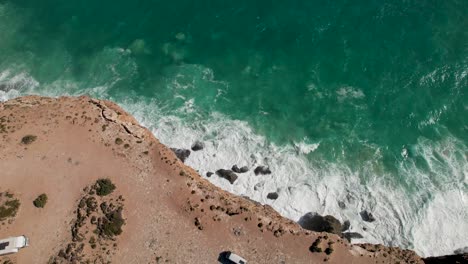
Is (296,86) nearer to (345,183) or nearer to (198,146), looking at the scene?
(345,183)

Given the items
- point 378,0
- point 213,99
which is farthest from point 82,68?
point 378,0

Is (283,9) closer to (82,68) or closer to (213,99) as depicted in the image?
(213,99)

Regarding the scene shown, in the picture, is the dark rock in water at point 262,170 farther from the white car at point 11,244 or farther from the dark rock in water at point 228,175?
the white car at point 11,244

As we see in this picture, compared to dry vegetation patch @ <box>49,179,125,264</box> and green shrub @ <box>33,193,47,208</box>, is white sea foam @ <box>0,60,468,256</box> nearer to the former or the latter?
dry vegetation patch @ <box>49,179,125,264</box>

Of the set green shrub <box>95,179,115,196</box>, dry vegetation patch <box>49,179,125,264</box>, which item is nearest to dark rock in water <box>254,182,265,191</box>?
dry vegetation patch <box>49,179,125,264</box>

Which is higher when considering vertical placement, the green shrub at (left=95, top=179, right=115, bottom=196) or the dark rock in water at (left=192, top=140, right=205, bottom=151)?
the dark rock in water at (left=192, top=140, right=205, bottom=151)

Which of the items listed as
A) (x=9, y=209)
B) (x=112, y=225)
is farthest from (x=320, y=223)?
(x=9, y=209)

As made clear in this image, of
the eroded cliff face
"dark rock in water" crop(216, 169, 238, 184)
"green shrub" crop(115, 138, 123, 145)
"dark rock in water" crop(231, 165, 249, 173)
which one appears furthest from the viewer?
"dark rock in water" crop(231, 165, 249, 173)

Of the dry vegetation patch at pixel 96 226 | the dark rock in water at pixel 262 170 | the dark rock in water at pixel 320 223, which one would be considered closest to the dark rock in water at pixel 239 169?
the dark rock in water at pixel 262 170
